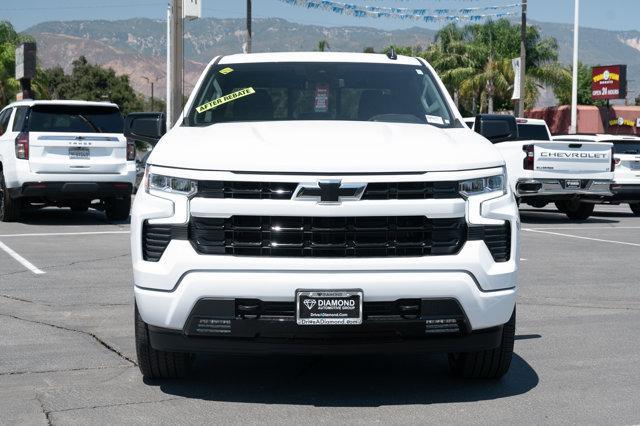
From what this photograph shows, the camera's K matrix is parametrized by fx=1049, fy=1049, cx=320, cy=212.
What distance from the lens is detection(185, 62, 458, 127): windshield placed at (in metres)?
6.97

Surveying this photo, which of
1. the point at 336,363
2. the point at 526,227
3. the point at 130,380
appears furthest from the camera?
the point at 526,227

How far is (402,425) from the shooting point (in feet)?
17.3

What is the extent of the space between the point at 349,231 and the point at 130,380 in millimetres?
1772

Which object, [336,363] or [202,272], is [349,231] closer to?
[202,272]

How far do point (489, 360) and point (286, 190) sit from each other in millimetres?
1646

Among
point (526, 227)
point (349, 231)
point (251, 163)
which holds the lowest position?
point (526, 227)

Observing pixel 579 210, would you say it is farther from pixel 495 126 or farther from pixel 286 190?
pixel 286 190

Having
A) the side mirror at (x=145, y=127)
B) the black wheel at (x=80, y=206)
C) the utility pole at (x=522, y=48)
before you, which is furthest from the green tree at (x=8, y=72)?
the side mirror at (x=145, y=127)

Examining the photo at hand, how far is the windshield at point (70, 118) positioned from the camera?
16.7m

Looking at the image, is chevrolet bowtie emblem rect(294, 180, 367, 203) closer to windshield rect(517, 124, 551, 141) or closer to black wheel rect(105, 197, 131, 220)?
black wheel rect(105, 197, 131, 220)

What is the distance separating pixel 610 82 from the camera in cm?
6488

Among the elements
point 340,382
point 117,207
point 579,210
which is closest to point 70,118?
point 117,207

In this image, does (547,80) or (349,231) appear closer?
(349,231)

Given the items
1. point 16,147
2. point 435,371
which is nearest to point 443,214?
point 435,371
